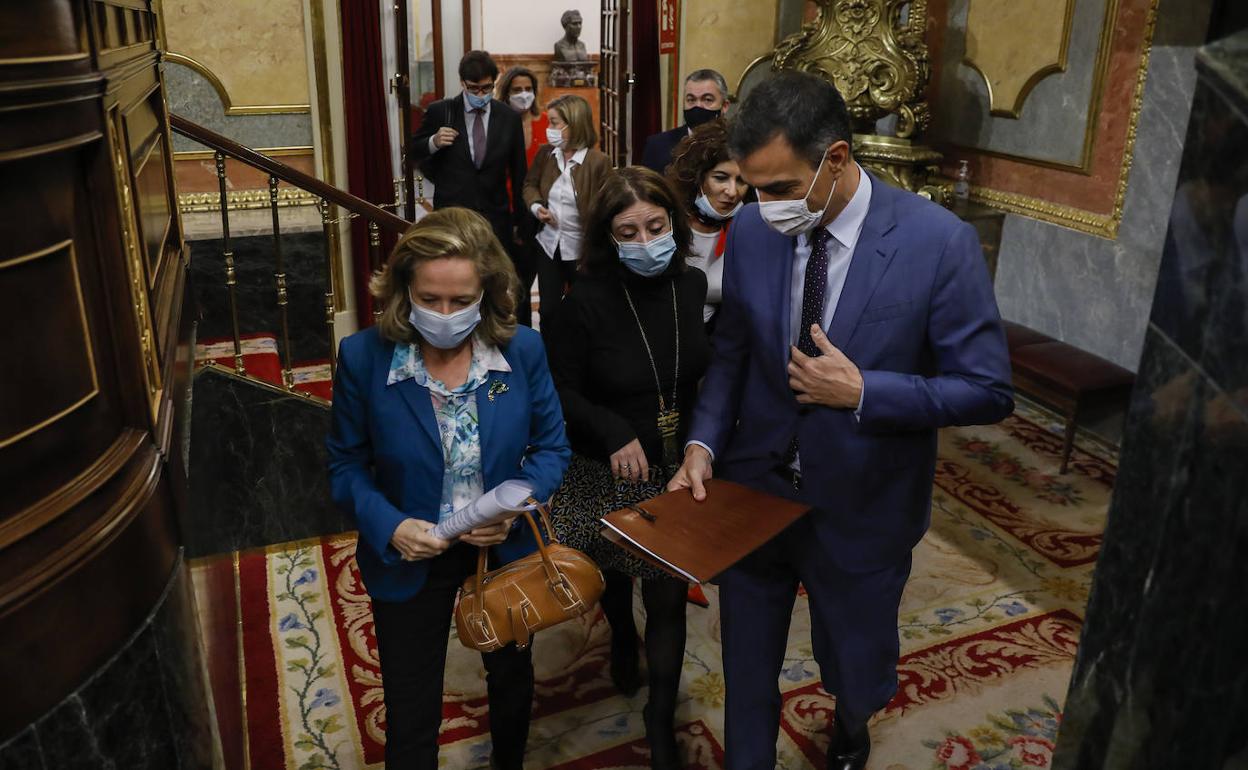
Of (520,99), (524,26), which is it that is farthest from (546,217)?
(524,26)

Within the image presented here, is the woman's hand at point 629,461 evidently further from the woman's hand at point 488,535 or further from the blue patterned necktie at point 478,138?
the blue patterned necktie at point 478,138

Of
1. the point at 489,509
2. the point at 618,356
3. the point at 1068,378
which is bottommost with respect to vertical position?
the point at 1068,378

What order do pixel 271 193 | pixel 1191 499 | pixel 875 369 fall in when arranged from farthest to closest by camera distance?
pixel 271 193, pixel 875 369, pixel 1191 499

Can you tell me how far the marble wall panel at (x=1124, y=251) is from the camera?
5.10 meters

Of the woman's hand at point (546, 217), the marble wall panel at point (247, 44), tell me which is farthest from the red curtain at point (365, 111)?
the woman's hand at point (546, 217)

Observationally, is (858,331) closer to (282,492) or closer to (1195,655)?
(1195,655)

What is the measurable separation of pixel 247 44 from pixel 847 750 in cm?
578

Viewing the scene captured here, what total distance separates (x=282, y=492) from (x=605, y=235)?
2.42 metres

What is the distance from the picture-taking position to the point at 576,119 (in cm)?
553

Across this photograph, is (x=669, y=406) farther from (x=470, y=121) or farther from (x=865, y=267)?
(x=470, y=121)

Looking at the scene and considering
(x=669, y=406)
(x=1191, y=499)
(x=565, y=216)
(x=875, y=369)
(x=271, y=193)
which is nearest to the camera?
(x=1191, y=499)

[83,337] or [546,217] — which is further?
[546,217]

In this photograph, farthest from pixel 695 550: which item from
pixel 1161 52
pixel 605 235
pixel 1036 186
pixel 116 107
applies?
pixel 1036 186

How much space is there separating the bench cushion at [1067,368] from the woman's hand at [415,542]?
3.94m
